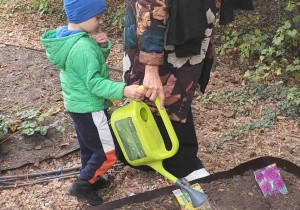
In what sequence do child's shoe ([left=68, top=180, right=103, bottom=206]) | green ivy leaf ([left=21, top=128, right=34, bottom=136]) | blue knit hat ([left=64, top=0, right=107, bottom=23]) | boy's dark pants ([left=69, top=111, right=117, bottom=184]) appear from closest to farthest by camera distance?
blue knit hat ([left=64, top=0, right=107, bottom=23]), boy's dark pants ([left=69, top=111, right=117, bottom=184]), child's shoe ([left=68, top=180, right=103, bottom=206]), green ivy leaf ([left=21, top=128, right=34, bottom=136])

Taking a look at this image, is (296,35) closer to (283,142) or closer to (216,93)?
(216,93)

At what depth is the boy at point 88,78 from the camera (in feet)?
6.73

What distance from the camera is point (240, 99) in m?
3.73

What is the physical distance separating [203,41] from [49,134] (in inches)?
60.7

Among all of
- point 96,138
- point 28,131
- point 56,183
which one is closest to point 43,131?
point 28,131

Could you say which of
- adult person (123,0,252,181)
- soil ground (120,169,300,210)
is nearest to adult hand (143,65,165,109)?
adult person (123,0,252,181)

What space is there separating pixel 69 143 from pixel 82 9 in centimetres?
138

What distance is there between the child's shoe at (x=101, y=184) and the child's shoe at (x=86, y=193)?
69 mm

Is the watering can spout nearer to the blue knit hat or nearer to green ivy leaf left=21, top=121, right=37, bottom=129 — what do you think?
the blue knit hat

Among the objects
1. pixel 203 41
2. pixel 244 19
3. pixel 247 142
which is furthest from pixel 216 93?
pixel 203 41

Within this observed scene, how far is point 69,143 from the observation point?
10.4 feet

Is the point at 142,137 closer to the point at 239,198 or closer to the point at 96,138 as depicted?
the point at 96,138

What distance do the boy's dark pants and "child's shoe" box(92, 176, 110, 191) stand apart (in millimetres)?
242

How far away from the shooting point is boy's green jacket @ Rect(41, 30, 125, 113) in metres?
2.05
